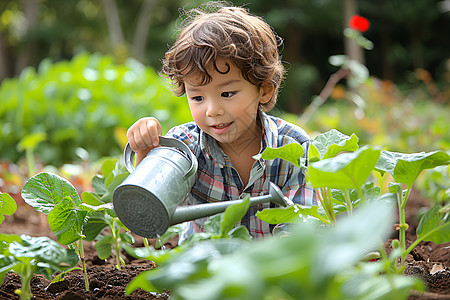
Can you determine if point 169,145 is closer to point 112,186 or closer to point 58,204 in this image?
point 112,186

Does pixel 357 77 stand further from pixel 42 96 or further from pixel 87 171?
pixel 42 96

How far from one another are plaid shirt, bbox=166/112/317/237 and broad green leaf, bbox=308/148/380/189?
680 mm

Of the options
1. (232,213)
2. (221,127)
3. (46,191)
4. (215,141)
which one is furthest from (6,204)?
(215,141)

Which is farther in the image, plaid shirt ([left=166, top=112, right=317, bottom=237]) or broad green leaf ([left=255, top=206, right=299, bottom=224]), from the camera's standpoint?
plaid shirt ([left=166, top=112, right=317, bottom=237])

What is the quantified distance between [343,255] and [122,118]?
145 inches

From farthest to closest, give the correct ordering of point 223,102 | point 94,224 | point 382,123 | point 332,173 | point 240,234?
1. point 382,123
2. point 223,102
3. point 94,224
4. point 240,234
5. point 332,173

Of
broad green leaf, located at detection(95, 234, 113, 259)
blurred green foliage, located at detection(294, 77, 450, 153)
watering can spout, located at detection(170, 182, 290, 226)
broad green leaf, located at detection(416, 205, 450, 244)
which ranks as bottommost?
broad green leaf, located at detection(416, 205, 450, 244)

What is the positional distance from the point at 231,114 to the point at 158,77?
4.38 metres

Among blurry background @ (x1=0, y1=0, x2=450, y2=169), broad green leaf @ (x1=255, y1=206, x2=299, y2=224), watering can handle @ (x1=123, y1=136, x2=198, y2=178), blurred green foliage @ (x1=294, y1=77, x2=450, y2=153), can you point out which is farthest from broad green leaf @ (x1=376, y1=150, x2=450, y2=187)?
blurred green foliage @ (x1=294, y1=77, x2=450, y2=153)

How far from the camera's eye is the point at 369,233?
1.69ft

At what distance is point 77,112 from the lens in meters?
4.20

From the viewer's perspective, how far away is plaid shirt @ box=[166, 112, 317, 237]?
5.30 ft

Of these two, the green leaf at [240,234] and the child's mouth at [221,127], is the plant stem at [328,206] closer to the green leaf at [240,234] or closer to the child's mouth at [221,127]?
the green leaf at [240,234]

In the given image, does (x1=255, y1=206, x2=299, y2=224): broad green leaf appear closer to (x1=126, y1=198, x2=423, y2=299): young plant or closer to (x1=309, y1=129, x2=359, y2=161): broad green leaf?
(x1=309, y1=129, x2=359, y2=161): broad green leaf
